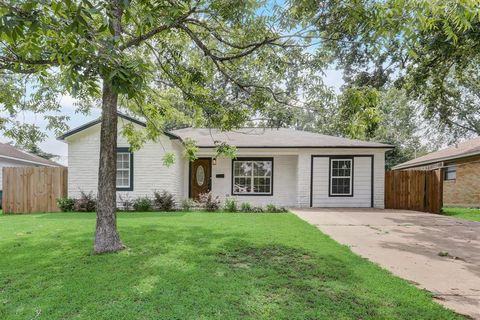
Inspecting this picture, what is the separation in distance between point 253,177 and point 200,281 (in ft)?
37.1

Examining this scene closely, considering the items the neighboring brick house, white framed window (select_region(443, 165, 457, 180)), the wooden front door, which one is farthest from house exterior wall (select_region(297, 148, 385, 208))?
white framed window (select_region(443, 165, 457, 180))

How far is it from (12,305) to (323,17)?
238 inches

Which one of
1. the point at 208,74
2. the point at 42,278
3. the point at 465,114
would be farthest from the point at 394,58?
the point at 465,114

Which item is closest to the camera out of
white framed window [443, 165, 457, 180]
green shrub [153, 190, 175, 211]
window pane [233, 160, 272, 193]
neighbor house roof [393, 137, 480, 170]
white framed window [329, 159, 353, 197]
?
green shrub [153, 190, 175, 211]

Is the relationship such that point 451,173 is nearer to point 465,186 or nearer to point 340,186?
point 465,186

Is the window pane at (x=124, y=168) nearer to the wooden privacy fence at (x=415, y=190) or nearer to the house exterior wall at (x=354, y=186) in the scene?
the house exterior wall at (x=354, y=186)

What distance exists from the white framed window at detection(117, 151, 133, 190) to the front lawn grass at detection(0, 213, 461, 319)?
659 centimetres

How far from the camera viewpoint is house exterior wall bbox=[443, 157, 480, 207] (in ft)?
59.5

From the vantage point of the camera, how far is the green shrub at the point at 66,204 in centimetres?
1229

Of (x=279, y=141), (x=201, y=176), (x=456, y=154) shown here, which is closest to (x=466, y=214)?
(x=456, y=154)

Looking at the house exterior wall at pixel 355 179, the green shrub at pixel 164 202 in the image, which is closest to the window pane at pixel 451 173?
→ the house exterior wall at pixel 355 179

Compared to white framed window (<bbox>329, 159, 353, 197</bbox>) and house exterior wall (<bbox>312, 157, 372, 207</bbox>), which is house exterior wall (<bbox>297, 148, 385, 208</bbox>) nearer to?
house exterior wall (<bbox>312, 157, 372, 207</bbox>)

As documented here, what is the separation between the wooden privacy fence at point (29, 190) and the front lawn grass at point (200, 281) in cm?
636

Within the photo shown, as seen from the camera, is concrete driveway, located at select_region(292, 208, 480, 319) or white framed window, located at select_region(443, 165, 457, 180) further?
white framed window, located at select_region(443, 165, 457, 180)
